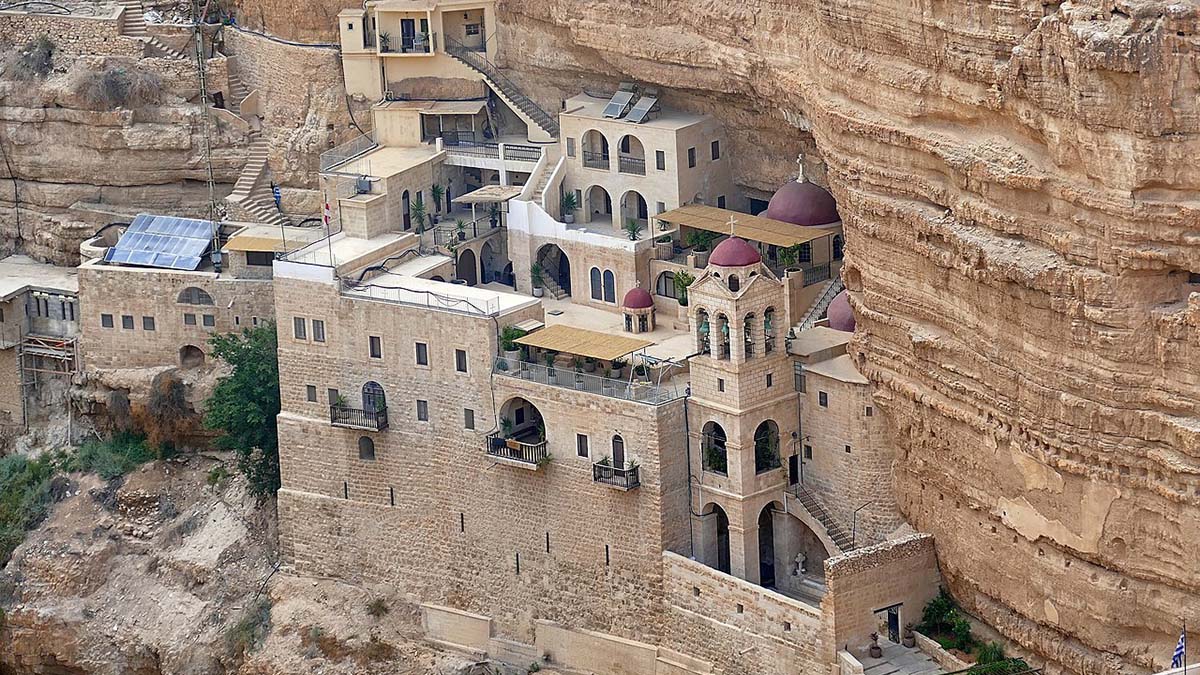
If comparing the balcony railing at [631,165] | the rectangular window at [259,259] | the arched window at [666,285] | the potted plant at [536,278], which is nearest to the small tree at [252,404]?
the rectangular window at [259,259]

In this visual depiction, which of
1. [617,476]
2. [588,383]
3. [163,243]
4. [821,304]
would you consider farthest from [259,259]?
[821,304]

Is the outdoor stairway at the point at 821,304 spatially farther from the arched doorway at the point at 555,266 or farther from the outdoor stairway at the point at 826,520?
the arched doorway at the point at 555,266

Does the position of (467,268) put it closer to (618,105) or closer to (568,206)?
(568,206)

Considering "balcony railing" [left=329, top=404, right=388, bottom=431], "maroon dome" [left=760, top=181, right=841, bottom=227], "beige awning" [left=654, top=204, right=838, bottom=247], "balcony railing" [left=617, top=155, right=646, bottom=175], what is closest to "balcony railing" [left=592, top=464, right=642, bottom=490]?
"balcony railing" [left=329, top=404, right=388, bottom=431]

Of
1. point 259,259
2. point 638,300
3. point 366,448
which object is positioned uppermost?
point 259,259

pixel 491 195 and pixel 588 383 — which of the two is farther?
pixel 491 195

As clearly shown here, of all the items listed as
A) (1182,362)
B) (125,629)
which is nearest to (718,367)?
(1182,362)
